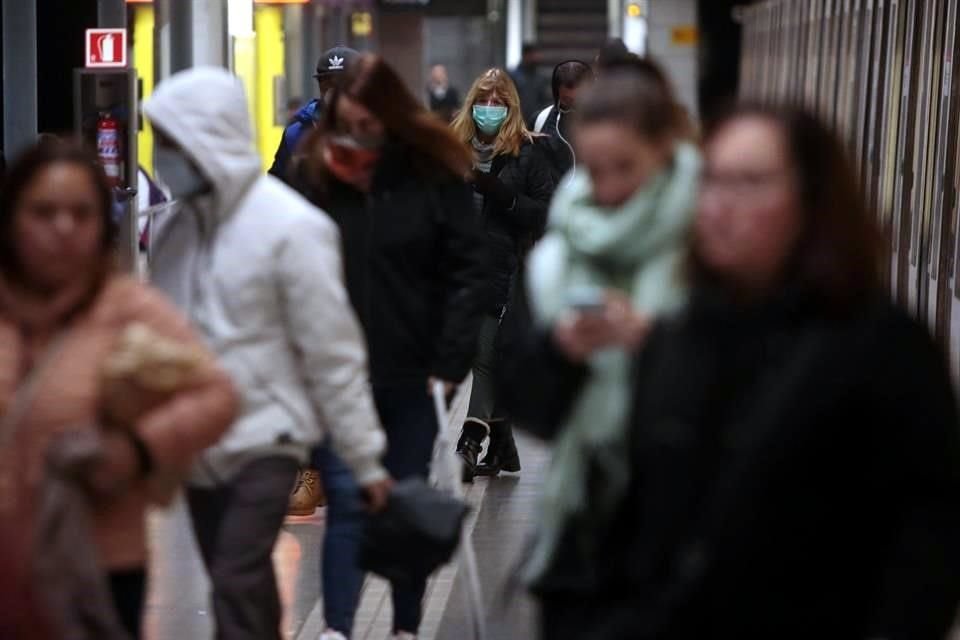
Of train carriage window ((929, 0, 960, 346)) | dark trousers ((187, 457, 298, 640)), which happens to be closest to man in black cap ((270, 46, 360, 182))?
dark trousers ((187, 457, 298, 640))

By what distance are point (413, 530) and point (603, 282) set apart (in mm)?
1415

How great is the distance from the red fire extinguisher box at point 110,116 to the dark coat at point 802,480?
11289mm

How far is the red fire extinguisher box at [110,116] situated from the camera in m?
14.0

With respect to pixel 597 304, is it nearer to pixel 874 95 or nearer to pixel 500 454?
pixel 500 454

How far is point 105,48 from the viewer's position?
564 inches

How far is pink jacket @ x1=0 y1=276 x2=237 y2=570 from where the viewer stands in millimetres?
3730

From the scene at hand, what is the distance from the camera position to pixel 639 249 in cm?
354

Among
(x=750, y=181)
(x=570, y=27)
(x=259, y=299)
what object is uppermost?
(x=750, y=181)

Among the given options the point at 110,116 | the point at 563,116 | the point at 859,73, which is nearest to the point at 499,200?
the point at 563,116

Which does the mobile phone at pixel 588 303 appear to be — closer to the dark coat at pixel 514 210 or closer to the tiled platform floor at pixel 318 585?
the tiled platform floor at pixel 318 585

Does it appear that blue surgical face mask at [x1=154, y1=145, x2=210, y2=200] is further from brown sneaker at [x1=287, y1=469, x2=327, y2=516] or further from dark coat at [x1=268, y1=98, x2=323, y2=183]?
dark coat at [x1=268, y1=98, x2=323, y2=183]

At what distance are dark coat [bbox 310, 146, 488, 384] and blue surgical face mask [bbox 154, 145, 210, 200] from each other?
895 millimetres

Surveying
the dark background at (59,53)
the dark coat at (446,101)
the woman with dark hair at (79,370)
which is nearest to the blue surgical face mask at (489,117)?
the woman with dark hair at (79,370)

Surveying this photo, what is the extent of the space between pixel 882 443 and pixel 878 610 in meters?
0.22
